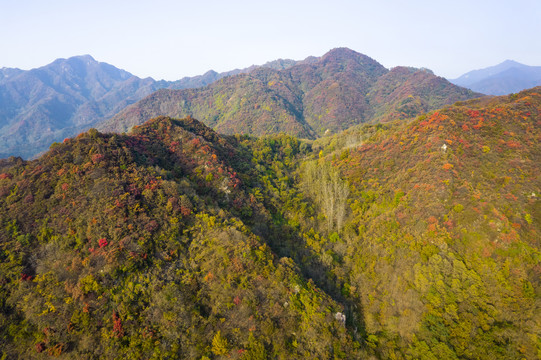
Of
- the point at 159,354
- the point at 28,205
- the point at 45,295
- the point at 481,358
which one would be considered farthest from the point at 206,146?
the point at 481,358

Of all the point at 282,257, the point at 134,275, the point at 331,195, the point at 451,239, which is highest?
the point at 331,195

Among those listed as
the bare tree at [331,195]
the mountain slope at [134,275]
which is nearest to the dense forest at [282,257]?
the mountain slope at [134,275]

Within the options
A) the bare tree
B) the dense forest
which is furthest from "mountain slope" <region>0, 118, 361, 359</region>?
the bare tree

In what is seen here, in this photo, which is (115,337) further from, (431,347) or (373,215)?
(373,215)

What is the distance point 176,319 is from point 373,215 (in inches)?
1375

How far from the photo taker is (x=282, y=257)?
120ft

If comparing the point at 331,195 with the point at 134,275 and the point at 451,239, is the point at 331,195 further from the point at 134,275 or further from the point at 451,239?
the point at 134,275

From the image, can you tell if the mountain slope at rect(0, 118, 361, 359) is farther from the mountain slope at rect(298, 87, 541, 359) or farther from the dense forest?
the mountain slope at rect(298, 87, 541, 359)

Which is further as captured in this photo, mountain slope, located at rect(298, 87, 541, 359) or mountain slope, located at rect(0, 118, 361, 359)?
mountain slope, located at rect(298, 87, 541, 359)

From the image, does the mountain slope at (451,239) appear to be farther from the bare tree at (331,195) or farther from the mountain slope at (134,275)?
the mountain slope at (134,275)

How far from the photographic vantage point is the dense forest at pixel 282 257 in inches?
1000

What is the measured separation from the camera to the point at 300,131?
556ft

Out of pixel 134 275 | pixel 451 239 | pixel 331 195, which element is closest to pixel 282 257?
pixel 331 195

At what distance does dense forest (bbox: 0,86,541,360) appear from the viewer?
25.4 m
